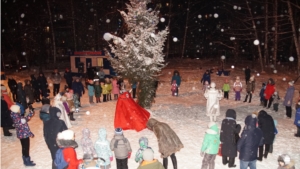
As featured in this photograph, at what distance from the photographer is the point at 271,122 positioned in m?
7.73

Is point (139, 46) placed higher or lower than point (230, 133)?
higher

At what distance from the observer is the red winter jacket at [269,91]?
44.4ft

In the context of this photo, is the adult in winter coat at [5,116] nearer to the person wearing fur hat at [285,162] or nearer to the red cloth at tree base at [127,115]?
the red cloth at tree base at [127,115]

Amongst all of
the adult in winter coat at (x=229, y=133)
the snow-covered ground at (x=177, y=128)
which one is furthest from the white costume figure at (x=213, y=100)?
the adult in winter coat at (x=229, y=133)

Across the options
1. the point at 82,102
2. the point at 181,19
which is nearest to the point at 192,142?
the point at 82,102

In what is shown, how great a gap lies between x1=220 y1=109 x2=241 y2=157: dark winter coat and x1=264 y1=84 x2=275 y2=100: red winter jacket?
7.65 meters

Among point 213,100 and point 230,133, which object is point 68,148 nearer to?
point 230,133

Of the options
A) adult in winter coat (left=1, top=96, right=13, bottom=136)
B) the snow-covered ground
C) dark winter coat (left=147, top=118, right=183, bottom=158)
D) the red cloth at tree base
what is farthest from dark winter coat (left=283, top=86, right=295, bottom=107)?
adult in winter coat (left=1, top=96, right=13, bottom=136)

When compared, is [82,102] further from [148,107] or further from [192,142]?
[192,142]

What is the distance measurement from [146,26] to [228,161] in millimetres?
7514

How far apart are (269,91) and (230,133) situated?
7896mm

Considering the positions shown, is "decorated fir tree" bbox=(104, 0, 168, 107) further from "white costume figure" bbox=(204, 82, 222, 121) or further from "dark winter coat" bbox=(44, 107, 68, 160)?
"dark winter coat" bbox=(44, 107, 68, 160)

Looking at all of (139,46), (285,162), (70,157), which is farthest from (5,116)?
(285,162)

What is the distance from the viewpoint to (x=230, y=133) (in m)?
6.92
